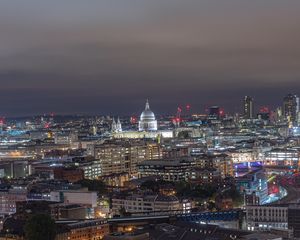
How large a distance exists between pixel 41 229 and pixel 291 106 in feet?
393

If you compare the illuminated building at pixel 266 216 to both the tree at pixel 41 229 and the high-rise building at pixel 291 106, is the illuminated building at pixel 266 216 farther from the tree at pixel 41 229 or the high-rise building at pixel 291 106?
the high-rise building at pixel 291 106

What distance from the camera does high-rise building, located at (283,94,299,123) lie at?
137125mm

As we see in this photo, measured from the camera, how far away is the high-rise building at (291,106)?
450 ft

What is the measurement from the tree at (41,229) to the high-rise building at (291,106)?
11557cm

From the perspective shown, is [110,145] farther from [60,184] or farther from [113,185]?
[60,184]

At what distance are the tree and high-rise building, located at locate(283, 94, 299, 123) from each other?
115573 mm

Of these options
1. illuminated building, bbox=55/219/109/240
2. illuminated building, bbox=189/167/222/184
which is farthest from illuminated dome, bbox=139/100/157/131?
illuminated building, bbox=55/219/109/240

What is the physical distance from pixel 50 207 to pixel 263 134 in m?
71.0

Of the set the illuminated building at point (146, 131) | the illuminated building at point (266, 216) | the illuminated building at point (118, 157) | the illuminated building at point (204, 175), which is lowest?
the illuminated building at point (266, 216)

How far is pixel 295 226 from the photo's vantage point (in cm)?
2627

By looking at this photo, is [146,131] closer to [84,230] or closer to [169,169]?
[169,169]

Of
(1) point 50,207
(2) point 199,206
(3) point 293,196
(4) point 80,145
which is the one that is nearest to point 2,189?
(1) point 50,207

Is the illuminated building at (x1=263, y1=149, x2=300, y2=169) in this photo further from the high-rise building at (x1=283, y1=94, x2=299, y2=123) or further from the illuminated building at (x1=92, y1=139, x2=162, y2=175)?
the high-rise building at (x1=283, y1=94, x2=299, y2=123)

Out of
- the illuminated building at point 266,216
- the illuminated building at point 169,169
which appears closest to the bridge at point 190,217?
the illuminated building at point 266,216
